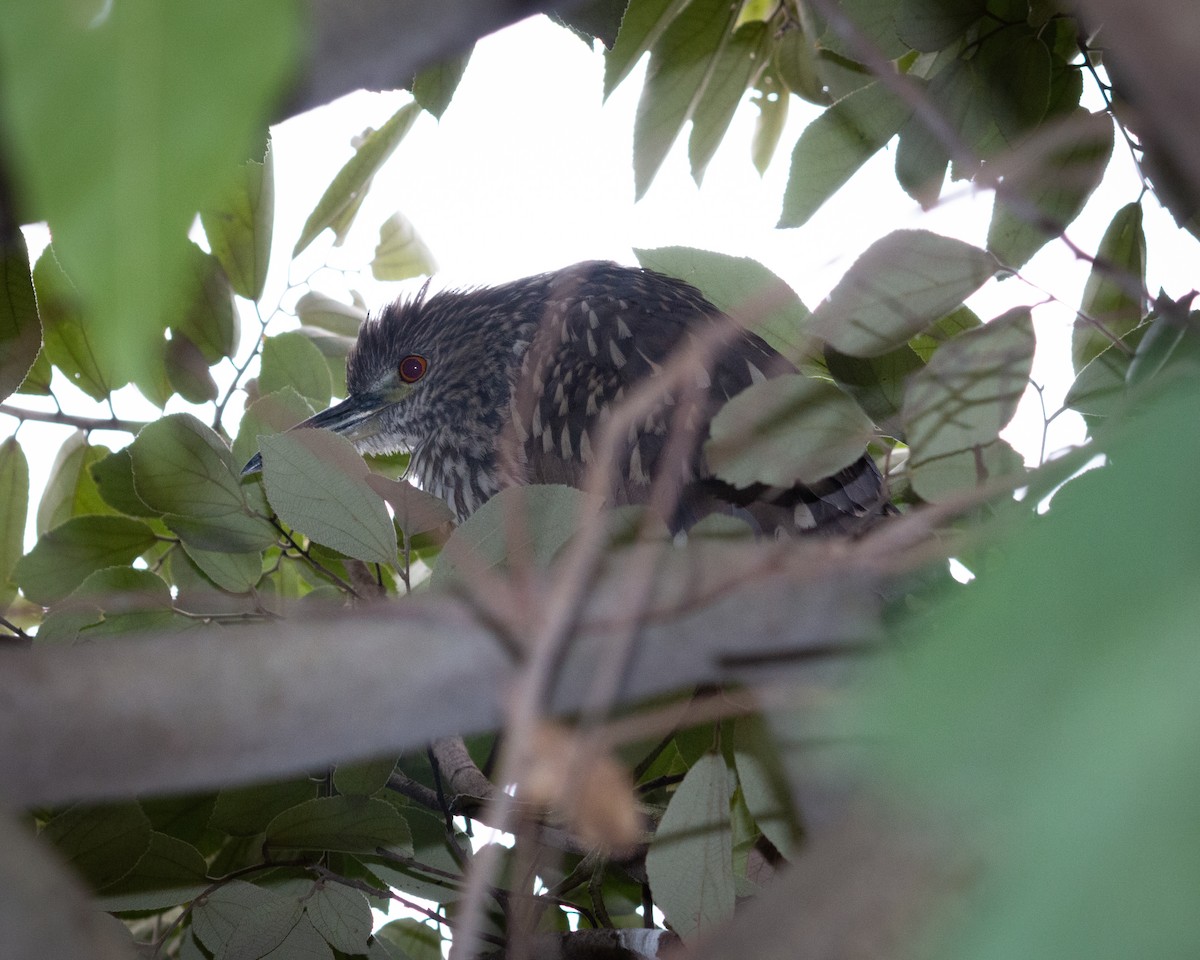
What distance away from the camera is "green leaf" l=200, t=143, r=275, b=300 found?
69.0 inches

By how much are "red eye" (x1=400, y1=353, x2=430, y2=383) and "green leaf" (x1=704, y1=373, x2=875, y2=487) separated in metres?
2.06

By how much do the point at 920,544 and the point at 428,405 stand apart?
2.20m

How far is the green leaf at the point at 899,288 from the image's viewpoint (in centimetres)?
99

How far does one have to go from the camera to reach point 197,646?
1.75ft

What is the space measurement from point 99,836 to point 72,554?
0.54 m

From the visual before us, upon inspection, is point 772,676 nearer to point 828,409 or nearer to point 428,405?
point 828,409

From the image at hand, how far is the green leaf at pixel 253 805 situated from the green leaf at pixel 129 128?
118cm

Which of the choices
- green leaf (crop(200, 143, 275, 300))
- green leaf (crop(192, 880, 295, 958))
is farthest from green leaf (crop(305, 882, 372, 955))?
green leaf (crop(200, 143, 275, 300))

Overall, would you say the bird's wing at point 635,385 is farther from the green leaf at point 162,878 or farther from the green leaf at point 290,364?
the green leaf at point 162,878

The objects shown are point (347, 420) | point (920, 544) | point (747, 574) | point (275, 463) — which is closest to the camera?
point (747, 574)

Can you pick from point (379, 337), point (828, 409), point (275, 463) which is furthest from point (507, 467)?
point (828, 409)

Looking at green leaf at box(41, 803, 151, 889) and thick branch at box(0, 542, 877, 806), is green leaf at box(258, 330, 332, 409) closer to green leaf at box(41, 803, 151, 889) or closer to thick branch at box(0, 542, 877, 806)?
green leaf at box(41, 803, 151, 889)

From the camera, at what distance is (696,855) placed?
1.12 m

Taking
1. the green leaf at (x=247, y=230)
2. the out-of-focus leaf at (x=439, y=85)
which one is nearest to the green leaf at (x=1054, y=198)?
the out-of-focus leaf at (x=439, y=85)
